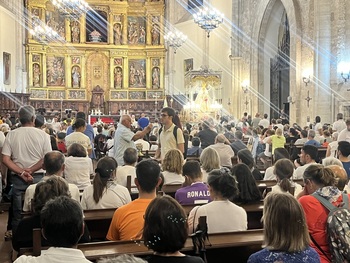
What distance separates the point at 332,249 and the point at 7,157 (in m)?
4.06

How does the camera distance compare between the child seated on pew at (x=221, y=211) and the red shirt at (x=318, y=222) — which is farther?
the child seated on pew at (x=221, y=211)

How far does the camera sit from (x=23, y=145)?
630cm

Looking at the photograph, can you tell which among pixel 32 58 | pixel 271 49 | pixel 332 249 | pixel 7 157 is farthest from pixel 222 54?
pixel 332 249

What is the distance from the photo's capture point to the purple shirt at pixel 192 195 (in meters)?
5.73

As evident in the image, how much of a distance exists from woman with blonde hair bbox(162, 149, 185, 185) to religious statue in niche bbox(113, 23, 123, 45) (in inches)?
1018

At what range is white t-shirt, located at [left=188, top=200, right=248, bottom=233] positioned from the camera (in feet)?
14.5

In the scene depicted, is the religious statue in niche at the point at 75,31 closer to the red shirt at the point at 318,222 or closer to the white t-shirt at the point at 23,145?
the white t-shirt at the point at 23,145

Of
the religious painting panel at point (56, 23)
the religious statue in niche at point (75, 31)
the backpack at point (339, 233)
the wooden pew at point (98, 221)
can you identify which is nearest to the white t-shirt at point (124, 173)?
the wooden pew at point (98, 221)

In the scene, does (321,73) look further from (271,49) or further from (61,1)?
(61,1)

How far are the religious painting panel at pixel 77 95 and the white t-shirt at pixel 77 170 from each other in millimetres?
24615

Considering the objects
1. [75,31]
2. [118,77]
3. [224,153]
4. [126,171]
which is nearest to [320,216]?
[126,171]

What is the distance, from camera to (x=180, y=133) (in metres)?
8.50

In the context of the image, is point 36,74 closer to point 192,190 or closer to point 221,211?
point 192,190

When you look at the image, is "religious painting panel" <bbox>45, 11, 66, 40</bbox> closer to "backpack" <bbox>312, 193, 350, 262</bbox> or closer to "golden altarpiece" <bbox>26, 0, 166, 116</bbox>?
"golden altarpiece" <bbox>26, 0, 166, 116</bbox>
